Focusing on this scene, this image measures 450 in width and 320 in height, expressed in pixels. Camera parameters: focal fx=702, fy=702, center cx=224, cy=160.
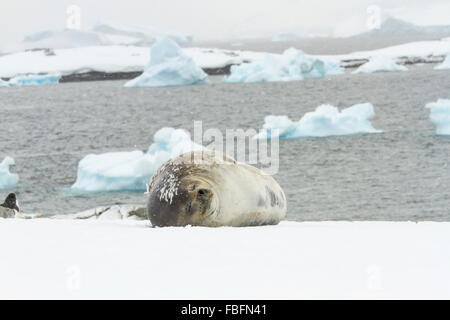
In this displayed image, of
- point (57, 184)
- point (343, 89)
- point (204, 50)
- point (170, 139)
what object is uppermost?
point (204, 50)

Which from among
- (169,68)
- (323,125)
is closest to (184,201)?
(323,125)

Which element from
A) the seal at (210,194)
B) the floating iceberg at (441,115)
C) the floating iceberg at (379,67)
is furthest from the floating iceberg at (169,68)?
the seal at (210,194)

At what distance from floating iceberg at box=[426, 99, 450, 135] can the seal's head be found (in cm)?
2425

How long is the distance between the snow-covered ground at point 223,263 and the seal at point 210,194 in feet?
2.02

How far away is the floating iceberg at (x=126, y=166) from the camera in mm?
21766

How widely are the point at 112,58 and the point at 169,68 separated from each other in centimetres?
2526

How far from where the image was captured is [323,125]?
32.7 metres

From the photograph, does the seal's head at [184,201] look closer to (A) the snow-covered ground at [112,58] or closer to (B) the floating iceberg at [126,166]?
(B) the floating iceberg at [126,166]

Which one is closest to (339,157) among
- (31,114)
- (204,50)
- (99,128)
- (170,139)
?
(170,139)

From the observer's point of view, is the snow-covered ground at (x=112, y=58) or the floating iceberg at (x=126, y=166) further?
the snow-covered ground at (x=112, y=58)

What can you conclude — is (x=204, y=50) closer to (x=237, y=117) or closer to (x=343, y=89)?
(x=343, y=89)

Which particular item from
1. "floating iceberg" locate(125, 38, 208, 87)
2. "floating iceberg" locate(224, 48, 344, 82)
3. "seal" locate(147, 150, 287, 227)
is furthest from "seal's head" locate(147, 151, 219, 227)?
"floating iceberg" locate(224, 48, 344, 82)

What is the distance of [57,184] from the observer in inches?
1031
